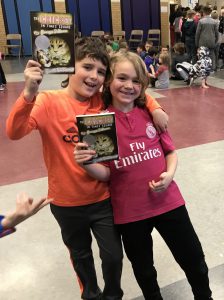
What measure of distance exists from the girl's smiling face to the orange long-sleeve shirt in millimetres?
101

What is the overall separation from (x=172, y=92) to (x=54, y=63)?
226 inches

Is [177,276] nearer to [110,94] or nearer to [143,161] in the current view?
[143,161]

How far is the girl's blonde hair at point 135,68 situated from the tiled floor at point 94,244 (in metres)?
1.13

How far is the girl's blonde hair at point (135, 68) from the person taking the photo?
4.89ft

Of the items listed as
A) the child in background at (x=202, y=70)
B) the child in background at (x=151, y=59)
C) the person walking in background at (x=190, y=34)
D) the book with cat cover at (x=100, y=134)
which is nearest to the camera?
the book with cat cover at (x=100, y=134)

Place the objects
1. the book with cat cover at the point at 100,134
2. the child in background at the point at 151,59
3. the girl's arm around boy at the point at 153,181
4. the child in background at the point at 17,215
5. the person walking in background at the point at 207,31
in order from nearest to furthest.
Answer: the child in background at the point at 17,215 → the book with cat cover at the point at 100,134 → the girl's arm around boy at the point at 153,181 → the child in background at the point at 151,59 → the person walking in background at the point at 207,31

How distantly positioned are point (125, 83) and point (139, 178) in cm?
42

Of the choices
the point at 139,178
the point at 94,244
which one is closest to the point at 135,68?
the point at 139,178

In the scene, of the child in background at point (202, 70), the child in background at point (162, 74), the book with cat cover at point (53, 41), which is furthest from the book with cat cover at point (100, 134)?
the child in background at point (202, 70)

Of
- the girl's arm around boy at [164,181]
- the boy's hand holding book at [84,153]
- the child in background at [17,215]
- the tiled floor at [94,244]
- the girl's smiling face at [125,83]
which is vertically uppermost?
the girl's smiling face at [125,83]

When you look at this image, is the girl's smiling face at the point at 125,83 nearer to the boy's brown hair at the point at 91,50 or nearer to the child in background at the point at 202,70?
the boy's brown hair at the point at 91,50

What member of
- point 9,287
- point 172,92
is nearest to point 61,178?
point 9,287

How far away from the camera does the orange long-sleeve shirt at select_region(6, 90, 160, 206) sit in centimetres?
147

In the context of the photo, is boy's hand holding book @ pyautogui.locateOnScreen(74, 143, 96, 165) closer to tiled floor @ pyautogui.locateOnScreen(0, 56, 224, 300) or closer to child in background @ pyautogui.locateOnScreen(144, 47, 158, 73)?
tiled floor @ pyautogui.locateOnScreen(0, 56, 224, 300)
